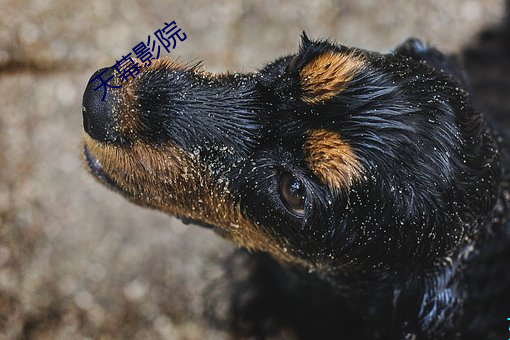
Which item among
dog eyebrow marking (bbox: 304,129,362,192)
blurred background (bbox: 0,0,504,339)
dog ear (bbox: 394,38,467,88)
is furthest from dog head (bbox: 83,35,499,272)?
blurred background (bbox: 0,0,504,339)

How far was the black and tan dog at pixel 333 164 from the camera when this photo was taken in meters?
2.23

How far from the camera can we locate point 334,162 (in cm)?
219

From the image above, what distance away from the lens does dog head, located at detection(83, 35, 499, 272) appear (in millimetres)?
2223

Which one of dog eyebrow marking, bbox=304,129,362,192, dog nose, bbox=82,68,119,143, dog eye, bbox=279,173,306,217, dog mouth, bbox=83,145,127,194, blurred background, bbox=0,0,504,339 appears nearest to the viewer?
dog eyebrow marking, bbox=304,129,362,192

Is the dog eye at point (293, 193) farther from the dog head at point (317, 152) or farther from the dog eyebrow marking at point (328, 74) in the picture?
the dog eyebrow marking at point (328, 74)

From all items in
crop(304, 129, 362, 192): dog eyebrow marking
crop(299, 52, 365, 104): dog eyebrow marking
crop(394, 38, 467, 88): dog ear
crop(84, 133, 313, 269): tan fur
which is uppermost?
crop(394, 38, 467, 88): dog ear

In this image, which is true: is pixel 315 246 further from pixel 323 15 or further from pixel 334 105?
pixel 323 15

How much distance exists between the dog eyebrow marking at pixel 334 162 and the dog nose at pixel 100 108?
0.82 m

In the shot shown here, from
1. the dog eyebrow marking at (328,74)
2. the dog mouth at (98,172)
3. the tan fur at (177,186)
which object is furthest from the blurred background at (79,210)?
the dog eyebrow marking at (328,74)

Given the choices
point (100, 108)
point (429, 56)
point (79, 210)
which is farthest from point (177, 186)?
point (79, 210)

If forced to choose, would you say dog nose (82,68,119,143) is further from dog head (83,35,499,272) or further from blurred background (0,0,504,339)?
blurred background (0,0,504,339)

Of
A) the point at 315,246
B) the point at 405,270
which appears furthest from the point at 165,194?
the point at 405,270

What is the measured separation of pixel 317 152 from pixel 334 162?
8cm

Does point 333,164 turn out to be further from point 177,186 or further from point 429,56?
point 429,56
